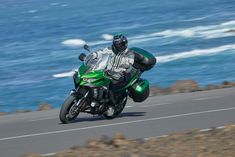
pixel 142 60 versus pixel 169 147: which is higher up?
pixel 142 60

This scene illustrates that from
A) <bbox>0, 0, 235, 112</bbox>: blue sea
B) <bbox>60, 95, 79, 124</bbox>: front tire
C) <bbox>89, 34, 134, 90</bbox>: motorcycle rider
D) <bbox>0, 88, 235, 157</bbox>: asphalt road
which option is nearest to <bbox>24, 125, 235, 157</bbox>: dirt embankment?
<bbox>0, 88, 235, 157</bbox>: asphalt road

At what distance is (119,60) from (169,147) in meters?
5.16

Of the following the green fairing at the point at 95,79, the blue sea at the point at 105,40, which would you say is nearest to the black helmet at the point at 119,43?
the green fairing at the point at 95,79

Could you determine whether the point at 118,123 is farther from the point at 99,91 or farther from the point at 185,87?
the point at 185,87

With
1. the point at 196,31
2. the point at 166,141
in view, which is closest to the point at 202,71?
the point at 196,31

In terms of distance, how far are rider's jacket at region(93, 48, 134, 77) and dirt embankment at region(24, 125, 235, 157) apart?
3755 millimetres

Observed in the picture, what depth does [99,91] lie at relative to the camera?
1494 cm

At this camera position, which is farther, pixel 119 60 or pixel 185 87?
pixel 185 87

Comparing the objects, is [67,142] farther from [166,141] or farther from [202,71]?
[202,71]

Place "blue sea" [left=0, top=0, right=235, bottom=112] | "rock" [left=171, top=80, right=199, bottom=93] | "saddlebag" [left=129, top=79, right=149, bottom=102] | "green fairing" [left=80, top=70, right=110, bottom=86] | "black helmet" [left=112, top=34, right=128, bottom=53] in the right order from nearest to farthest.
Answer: "green fairing" [left=80, top=70, right=110, bottom=86]
"black helmet" [left=112, top=34, right=128, bottom=53]
"saddlebag" [left=129, top=79, right=149, bottom=102]
"rock" [left=171, top=80, right=199, bottom=93]
"blue sea" [left=0, top=0, right=235, bottom=112]

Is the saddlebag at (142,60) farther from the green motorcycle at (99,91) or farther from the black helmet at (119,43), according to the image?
the black helmet at (119,43)

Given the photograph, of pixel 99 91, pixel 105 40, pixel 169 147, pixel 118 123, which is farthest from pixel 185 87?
pixel 105 40

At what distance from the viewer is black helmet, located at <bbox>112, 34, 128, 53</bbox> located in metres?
15.3

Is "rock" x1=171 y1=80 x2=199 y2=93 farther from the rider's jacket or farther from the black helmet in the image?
the black helmet
